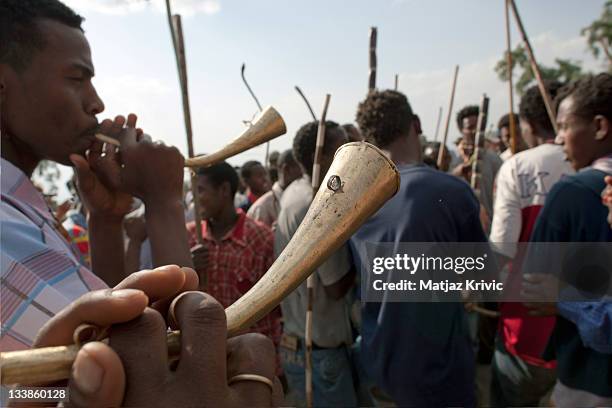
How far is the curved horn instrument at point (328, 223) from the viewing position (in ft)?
1.98

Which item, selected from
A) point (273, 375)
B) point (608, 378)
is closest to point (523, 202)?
point (608, 378)

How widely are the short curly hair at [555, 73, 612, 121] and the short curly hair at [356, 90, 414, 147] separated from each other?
2.53 feet

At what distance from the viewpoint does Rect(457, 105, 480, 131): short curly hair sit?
580 centimetres

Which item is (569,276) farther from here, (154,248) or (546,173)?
(154,248)

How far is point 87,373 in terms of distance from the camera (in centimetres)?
47

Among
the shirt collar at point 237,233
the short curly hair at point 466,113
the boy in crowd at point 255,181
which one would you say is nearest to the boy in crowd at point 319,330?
the shirt collar at point 237,233

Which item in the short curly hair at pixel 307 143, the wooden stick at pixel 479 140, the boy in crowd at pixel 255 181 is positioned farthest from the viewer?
the boy in crowd at pixel 255 181

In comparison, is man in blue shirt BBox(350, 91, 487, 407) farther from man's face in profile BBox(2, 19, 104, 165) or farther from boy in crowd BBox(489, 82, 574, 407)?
man's face in profile BBox(2, 19, 104, 165)

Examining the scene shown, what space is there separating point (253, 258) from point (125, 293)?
7.59ft

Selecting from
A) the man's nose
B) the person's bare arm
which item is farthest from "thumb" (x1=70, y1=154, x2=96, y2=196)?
the man's nose

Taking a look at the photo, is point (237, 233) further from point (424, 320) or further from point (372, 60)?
point (372, 60)

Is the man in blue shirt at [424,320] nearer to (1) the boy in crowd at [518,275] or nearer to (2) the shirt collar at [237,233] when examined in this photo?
(1) the boy in crowd at [518,275]

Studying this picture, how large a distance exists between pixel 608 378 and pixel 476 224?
784 millimetres

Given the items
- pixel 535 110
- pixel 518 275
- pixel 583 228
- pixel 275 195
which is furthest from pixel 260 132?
pixel 275 195
